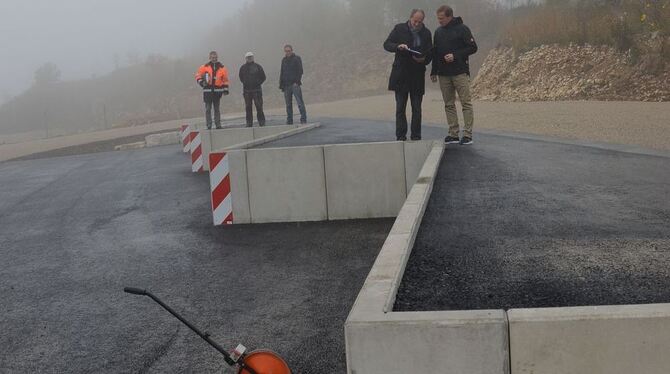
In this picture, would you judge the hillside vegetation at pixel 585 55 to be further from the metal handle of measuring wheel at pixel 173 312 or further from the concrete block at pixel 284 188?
the metal handle of measuring wheel at pixel 173 312

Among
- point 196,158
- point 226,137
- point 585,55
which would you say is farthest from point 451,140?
point 585,55

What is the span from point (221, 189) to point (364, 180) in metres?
1.67

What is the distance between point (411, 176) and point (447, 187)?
1.61 meters

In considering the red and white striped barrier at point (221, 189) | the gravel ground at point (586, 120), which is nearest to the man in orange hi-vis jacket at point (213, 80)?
the gravel ground at point (586, 120)

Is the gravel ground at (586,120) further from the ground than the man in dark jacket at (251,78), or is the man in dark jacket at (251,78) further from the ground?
the man in dark jacket at (251,78)

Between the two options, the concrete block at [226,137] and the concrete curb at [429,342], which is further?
the concrete block at [226,137]

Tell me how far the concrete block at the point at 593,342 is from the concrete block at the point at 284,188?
5.79 m

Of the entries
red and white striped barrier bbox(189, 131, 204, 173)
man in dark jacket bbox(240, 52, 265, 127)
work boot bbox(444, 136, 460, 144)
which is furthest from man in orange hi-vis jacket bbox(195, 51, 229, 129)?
work boot bbox(444, 136, 460, 144)

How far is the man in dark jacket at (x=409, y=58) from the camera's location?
1006cm

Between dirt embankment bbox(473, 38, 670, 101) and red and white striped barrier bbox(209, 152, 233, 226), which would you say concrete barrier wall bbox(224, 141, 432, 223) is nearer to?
red and white striped barrier bbox(209, 152, 233, 226)

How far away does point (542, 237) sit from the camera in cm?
510

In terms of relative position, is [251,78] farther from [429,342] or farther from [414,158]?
[429,342]

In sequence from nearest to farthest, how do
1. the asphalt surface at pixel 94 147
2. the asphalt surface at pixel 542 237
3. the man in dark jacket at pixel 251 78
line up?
the asphalt surface at pixel 542 237
the man in dark jacket at pixel 251 78
the asphalt surface at pixel 94 147

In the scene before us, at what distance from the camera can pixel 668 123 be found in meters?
14.2
